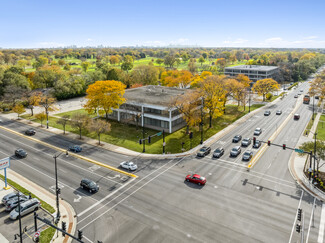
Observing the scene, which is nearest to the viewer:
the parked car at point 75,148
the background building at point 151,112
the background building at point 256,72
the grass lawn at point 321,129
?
the parked car at point 75,148

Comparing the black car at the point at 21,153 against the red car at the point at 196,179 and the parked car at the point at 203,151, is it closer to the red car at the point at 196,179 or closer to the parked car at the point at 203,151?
the red car at the point at 196,179

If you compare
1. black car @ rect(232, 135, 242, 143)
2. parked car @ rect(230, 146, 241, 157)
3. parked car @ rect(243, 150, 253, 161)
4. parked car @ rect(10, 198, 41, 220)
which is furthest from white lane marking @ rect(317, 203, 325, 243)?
parked car @ rect(10, 198, 41, 220)

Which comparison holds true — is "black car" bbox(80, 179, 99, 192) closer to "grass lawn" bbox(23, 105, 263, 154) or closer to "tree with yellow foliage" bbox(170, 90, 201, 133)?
"grass lawn" bbox(23, 105, 263, 154)

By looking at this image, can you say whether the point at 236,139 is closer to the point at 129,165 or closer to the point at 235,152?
the point at 235,152

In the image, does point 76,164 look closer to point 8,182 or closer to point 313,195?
point 8,182

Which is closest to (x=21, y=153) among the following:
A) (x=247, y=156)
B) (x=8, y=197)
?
(x=8, y=197)

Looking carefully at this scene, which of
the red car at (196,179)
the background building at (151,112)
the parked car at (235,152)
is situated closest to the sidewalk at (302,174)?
the parked car at (235,152)
